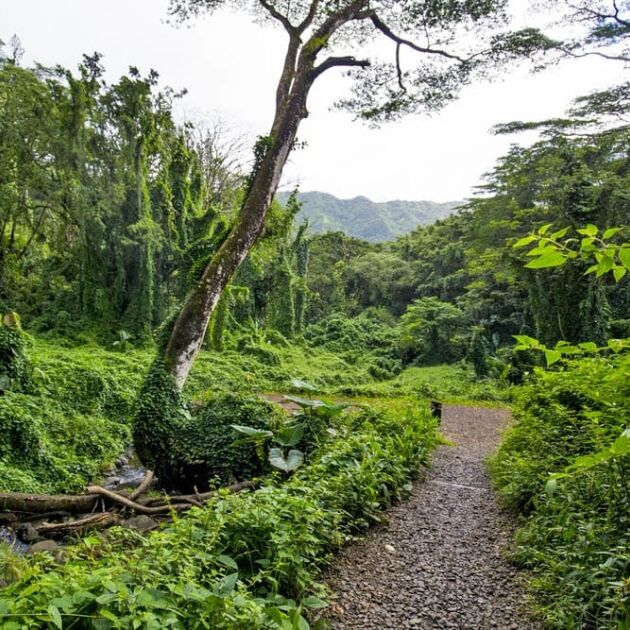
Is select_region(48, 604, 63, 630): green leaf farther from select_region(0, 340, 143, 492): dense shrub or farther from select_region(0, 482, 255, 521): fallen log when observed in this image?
select_region(0, 340, 143, 492): dense shrub

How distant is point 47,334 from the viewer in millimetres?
18281

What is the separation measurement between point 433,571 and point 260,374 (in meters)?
16.9

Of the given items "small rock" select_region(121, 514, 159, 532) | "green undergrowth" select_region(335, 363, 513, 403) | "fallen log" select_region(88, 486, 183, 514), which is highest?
"small rock" select_region(121, 514, 159, 532)

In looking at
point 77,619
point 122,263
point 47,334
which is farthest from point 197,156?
point 77,619

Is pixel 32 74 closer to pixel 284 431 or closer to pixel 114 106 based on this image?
pixel 114 106

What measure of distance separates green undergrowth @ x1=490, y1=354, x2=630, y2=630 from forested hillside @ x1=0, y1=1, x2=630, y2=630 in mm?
24

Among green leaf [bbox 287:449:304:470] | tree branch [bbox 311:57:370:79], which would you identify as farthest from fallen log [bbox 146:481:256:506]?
tree branch [bbox 311:57:370:79]

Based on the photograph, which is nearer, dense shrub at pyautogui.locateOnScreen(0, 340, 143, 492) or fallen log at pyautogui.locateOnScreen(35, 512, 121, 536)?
fallen log at pyautogui.locateOnScreen(35, 512, 121, 536)

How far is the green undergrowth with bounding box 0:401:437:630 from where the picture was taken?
1815mm

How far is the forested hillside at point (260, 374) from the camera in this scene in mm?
2451

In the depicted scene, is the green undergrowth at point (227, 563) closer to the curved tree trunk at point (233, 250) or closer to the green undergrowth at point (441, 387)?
the curved tree trunk at point (233, 250)

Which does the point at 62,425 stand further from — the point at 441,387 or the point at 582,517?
the point at 441,387

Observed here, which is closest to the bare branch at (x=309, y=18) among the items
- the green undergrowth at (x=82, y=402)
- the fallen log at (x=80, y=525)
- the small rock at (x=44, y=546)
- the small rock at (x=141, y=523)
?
the green undergrowth at (x=82, y=402)

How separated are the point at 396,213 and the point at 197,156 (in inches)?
2782
